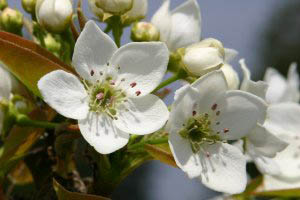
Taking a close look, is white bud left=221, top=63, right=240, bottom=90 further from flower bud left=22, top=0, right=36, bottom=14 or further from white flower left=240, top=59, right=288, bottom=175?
flower bud left=22, top=0, right=36, bottom=14

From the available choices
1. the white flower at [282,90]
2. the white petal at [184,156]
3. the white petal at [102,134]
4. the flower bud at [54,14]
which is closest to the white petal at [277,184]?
the white flower at [282,90]

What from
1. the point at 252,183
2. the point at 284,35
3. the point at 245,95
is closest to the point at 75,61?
the point at 245,95

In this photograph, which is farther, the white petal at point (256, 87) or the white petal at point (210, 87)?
the white petal at point (256, 87)

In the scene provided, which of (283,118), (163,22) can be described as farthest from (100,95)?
(283,118)

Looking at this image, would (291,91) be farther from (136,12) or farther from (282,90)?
(136,12)

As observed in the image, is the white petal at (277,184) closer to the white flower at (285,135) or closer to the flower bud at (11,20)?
the white flower at (285,135)
